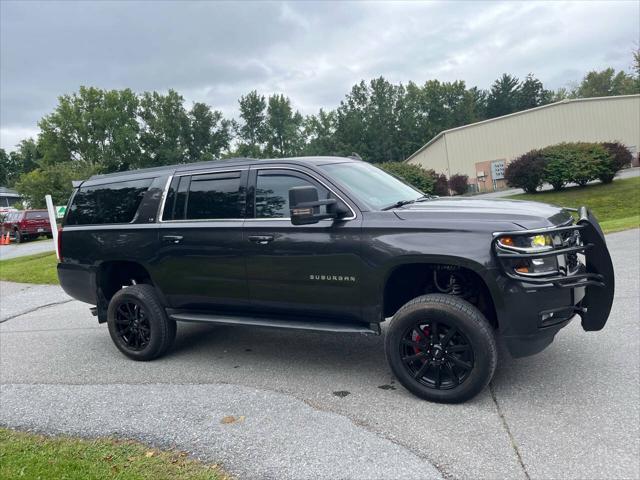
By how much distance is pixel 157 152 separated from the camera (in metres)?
75.2

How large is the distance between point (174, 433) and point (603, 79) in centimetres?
11332

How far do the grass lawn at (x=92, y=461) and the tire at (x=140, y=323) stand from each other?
1578 millimetres

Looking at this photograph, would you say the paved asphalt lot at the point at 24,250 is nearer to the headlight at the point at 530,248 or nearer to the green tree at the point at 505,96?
the headlight at the point at 530,248

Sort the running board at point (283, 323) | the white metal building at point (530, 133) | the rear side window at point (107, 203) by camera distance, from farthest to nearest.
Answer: the white metal building at point (530, 133) < the rear side window at point (107, 203) < the running board at point (283, 323)

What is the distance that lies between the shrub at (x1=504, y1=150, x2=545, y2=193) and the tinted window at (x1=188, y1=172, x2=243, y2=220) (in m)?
17.9

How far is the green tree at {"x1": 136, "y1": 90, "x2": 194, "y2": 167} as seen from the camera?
74688 mm

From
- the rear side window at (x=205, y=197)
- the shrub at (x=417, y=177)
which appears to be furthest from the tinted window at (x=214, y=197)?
the shrub at (x=417, y=177)

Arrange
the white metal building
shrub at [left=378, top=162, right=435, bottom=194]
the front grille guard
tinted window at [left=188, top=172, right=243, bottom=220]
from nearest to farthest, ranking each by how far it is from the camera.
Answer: the front grille guard, tinted window at [left=188, top=172, right=243, bottom=220], shrub at [left=378, top=162, right=435, bottom=194], the white metal building

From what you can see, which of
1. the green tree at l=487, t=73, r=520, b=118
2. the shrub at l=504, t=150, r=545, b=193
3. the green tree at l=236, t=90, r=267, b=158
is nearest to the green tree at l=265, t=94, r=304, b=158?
the green tree at l=236, t=90, r=267, b=158

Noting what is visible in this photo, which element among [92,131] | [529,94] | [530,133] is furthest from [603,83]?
[92,131]

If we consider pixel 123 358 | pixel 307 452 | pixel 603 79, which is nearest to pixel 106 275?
pixel 123 358

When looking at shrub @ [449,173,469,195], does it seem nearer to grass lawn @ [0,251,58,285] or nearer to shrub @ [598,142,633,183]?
shrub @ [598,142,633,183]

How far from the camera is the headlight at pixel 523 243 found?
11.8ft

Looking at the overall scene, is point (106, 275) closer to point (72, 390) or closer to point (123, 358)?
point (123, 358)
